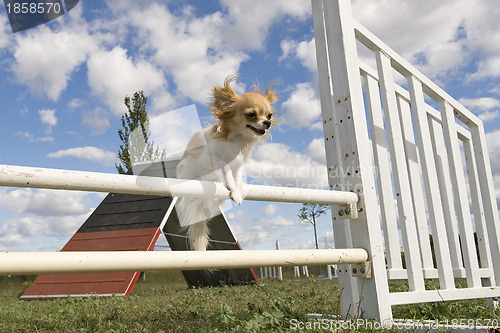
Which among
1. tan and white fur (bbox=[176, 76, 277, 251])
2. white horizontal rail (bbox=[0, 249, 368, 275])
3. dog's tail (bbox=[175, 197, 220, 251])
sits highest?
tan and white fur (bbox=[176, 76, 277, 251])

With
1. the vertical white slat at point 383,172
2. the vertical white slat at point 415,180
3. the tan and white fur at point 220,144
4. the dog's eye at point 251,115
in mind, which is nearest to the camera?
the tan and white fur at point 220,144

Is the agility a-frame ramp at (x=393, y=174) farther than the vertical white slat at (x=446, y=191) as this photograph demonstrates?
No

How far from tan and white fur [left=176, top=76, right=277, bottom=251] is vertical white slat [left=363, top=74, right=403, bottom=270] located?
0.78 metres

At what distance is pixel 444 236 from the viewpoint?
298cm

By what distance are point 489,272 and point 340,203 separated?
1.96 meters

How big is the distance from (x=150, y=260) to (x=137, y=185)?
0.31 metres

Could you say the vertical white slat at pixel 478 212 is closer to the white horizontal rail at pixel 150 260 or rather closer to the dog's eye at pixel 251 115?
the white horizontal rail at pixel 150 260

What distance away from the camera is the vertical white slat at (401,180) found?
8.74ft

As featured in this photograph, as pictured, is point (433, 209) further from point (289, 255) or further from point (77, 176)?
point (77, 176)

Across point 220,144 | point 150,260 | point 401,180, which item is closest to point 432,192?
point 401,180

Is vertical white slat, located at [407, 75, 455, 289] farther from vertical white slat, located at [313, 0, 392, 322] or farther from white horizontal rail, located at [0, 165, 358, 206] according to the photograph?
white horizontal rail, located at [0, 165, 358, 206]

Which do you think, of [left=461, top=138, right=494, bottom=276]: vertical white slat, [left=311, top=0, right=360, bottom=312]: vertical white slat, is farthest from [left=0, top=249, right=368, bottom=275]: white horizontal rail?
[left=461, top=138, right=494, bottom=276]: vertical white slat

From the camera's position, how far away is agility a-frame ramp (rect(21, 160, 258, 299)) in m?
5.65

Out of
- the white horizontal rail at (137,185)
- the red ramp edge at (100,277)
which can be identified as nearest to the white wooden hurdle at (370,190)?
the white horizontal rail at (137,185)
